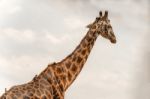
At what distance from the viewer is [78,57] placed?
20641mm

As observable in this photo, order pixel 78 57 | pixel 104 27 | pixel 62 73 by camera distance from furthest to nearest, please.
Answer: pixel 104 27 → pixel 78 57 → pixel 62 73

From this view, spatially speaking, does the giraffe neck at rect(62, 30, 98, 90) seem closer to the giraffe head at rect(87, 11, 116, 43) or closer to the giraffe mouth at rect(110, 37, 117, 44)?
the giraffe head at rect(87, 11, 116, 43)

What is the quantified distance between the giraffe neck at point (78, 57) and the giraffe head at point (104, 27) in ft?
0.72

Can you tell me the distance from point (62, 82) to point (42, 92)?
60.9 inches

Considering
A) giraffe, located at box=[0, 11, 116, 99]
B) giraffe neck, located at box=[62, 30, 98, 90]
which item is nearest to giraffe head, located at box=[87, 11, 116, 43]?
giraffe, located at box=[0, 11, 116, 99]

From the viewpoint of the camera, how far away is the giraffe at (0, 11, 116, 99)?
17859 millimetres

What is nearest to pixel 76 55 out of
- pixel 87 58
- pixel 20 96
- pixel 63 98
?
pixel 87 58

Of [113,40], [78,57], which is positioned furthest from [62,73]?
[113,40]

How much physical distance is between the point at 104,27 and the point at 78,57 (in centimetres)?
172

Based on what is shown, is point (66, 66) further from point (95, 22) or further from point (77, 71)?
point (95, 22)

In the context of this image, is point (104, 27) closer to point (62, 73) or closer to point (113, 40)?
point (113, 40)

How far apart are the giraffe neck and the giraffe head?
0.22 metres

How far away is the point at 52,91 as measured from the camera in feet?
61.9

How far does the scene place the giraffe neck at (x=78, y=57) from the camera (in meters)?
20.2
